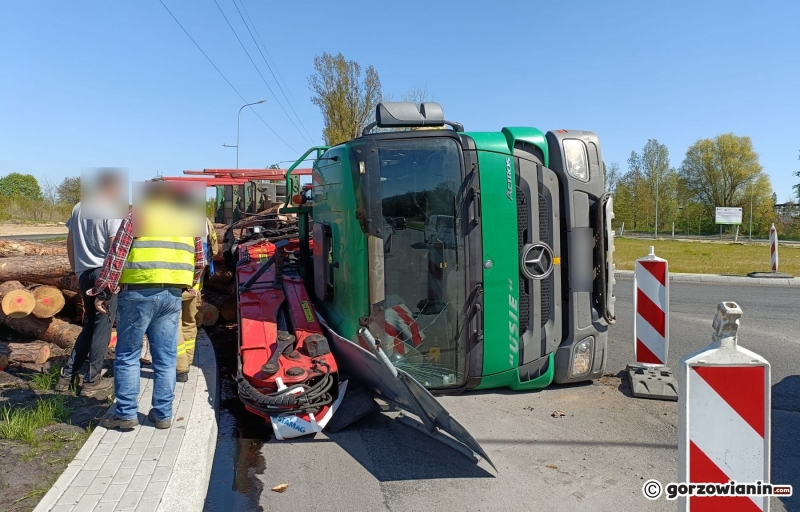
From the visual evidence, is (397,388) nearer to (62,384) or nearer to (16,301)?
(62,384)

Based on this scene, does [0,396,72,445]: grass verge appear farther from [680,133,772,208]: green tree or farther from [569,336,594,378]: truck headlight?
[680,133,772,208]: green tree

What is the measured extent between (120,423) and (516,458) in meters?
2.79

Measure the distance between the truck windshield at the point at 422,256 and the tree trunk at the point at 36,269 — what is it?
397 centimetres

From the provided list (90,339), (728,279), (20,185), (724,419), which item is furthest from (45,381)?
(20,185)

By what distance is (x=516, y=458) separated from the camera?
4.14 meters

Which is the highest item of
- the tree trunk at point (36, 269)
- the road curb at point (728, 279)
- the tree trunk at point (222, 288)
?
the tree trunk at point (36, 269)

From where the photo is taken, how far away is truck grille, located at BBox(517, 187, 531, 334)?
5062 mm

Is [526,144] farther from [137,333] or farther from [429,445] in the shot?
[137,333]

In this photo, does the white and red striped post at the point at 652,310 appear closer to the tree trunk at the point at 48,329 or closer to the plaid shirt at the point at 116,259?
the plaid shirt at the point at 116,259

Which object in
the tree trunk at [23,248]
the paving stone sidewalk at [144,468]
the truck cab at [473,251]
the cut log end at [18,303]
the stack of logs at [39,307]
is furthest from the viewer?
the tree trunk at [23,248]

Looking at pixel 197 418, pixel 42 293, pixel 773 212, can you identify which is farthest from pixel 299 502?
pixel 773 212

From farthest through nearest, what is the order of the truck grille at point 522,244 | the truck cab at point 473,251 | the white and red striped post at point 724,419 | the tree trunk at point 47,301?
the tree trunk at point 47,301
the truck grille at point 522,244
the truck cab at point 473,251
the white and red striped post at point 724,419

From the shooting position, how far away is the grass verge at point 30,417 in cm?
402

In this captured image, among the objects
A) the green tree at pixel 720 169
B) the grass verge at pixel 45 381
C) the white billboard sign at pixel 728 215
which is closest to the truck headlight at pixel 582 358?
the grass verge at pixel 45 381
